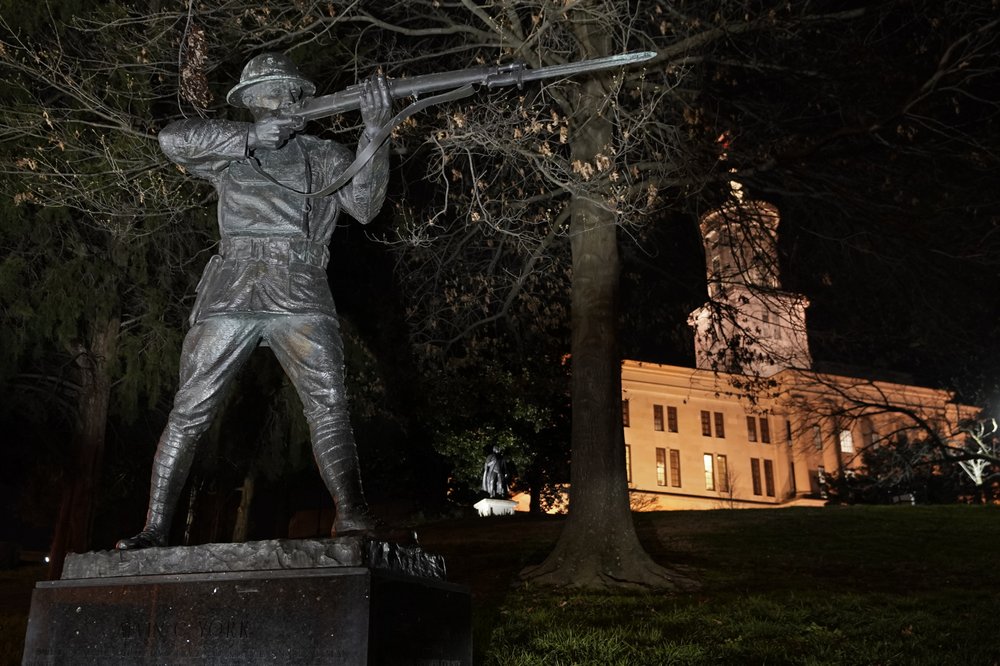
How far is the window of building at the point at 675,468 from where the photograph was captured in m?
63.6

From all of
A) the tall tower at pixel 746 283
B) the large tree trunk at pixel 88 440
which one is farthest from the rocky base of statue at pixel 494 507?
the large tree trunk at pixel 88 440

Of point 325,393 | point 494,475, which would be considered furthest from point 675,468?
point 325,393

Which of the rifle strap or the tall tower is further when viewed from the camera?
the tall tower

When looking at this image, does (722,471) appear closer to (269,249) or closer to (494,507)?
(494,507)

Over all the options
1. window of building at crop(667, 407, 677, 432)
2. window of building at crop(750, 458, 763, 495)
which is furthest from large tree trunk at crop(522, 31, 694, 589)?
window of building at crop(750, 458, 763, 495)

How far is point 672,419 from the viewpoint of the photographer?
64.3 meters

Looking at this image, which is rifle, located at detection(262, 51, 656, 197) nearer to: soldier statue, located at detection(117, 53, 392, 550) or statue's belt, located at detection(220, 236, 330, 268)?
soldier statue, located at detection(117, 53, 392, 550)

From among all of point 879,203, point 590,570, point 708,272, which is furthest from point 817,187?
point 590,570

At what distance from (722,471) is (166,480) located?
63.6m

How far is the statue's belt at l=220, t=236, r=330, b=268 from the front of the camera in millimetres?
5035

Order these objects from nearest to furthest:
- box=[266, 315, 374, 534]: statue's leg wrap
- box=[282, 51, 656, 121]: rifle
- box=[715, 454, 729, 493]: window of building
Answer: box=[266, 315, 374, 534]: statue's leg wrap → box=[282, 51, 656, 121]: rifle → box=[715, 454, 729, 493]: window of building

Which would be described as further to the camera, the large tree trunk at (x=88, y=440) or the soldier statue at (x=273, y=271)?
the large tree trunk at (x=88, y=440)

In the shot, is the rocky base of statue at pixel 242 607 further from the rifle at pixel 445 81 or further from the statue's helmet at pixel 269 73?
the statue's helmet at pixel 269 73

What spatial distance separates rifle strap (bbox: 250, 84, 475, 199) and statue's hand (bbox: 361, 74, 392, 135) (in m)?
0.04
